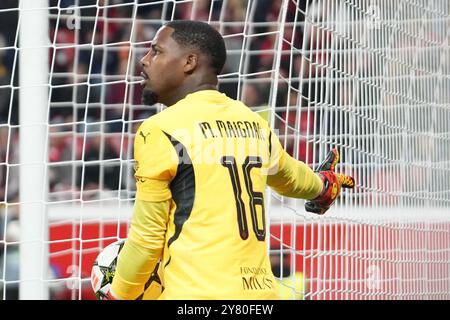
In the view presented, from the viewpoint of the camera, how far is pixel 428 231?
19.5 ft

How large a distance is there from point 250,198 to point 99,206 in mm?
3054

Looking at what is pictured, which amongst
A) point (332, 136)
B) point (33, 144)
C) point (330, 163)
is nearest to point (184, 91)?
point (330, 163)

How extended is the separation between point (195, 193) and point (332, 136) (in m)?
2.08

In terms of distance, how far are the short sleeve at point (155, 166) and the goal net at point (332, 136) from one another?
1363mm

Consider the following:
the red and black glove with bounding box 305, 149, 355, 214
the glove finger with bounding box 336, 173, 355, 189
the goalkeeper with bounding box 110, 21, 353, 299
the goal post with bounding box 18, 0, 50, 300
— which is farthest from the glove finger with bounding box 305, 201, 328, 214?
the goal post with bounding box 18, 0, 50, 300

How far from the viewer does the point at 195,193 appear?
3.31m

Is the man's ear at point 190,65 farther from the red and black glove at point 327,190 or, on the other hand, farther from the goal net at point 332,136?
the goal net at point 332,136

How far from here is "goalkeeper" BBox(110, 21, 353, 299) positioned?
3289 mm

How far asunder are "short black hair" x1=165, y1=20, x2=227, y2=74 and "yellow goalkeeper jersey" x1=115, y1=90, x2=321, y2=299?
0.18 m

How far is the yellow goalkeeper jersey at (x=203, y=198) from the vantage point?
3.29 metres

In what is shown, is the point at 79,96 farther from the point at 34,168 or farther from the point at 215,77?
the point at 215,77

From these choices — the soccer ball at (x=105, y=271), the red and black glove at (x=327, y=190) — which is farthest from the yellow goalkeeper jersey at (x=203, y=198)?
the red and black glove at (x=327, y=190)
